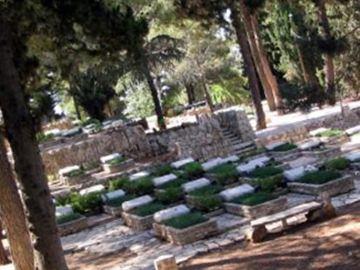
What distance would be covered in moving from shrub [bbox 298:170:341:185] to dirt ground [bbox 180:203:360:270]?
1.67 meters

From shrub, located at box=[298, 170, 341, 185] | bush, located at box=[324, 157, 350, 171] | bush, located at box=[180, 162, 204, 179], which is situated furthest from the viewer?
bush, located at box=[180, 162, 204, 179]

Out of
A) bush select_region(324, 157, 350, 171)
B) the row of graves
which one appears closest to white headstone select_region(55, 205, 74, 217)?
the row of graves

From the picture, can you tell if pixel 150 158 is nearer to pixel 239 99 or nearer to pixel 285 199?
pixel 285 199

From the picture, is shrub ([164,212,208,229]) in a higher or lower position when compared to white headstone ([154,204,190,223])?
lower

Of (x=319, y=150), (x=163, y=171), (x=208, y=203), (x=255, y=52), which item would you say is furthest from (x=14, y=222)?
(x=255, y=52)

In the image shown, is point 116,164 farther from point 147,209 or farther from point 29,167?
point 29,167

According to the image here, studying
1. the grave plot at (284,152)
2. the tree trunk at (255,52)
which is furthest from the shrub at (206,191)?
the tree trunk at (255,52)

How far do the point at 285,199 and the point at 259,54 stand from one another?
21419 millimetres

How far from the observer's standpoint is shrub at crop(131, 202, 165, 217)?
45.7 ft

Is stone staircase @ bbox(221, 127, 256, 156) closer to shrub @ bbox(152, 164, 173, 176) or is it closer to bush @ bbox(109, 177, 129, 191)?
shrub @ bbox(152, 164, 173, 176)

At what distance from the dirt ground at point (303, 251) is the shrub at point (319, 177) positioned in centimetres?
167

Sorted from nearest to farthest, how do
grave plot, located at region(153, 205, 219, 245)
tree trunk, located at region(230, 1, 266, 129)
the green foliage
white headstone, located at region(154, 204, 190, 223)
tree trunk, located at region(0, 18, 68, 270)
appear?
tree trunk, located at region(0, 18, 68, 270) → grave plot, located at region(153, 205, 219, 245) → white headstone, located at region(154, 204, 190, 223) → the green foliage → tree trunk, located at region(230, 1, 266, 129)

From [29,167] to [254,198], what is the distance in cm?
597

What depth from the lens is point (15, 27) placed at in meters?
10.6
